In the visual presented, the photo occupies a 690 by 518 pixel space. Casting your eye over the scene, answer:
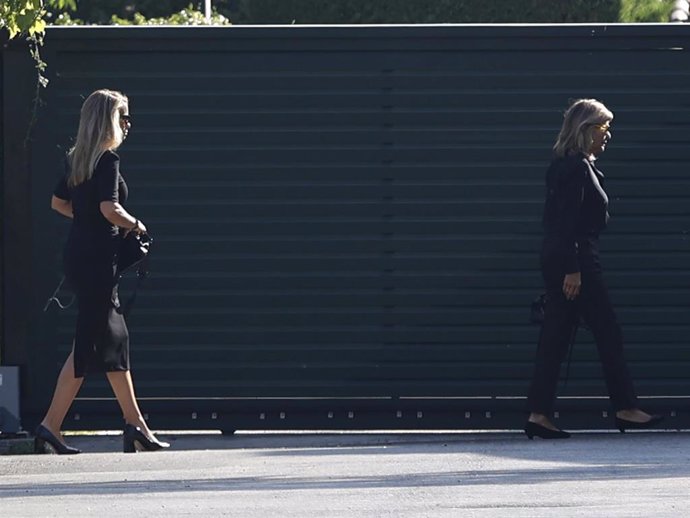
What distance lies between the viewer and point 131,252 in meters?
9.97

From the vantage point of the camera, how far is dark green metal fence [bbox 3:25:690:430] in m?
10.8

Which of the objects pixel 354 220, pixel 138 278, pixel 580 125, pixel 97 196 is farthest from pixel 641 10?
pixel 97 196

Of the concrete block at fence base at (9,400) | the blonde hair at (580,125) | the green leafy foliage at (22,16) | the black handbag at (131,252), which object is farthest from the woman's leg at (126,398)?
the blonde hair at (580,125)

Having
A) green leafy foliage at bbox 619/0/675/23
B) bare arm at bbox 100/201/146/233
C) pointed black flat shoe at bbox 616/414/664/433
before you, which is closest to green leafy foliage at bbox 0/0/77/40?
bare arm at bbox 100/201/146/233

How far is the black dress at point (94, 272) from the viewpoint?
32.3 feet

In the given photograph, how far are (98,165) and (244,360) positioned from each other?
1.68m

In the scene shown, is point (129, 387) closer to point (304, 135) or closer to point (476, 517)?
point (304, 135)

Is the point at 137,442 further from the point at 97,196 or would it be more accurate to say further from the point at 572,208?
the point at 572,208

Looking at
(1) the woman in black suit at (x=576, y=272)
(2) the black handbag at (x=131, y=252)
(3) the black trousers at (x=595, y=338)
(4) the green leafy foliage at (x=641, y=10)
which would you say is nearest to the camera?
(2) the black handbag at (x=131, y=252)

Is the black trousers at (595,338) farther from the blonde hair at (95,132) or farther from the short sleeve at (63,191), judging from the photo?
the short sleeve at (63,191)

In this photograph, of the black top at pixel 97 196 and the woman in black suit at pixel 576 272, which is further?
the woman in black suit at pixel 576 272

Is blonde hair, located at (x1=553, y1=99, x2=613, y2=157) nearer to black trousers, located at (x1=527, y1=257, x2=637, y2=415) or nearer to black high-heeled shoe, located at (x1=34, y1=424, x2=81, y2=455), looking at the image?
black trousers, located at (x1=527, y1=257, x2=637, y2=415)

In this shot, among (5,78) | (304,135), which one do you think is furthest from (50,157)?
(304,135)

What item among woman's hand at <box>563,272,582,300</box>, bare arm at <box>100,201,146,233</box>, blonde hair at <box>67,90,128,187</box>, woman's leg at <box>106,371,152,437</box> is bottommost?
woman's leg at <box>106,371,152,437</box>
